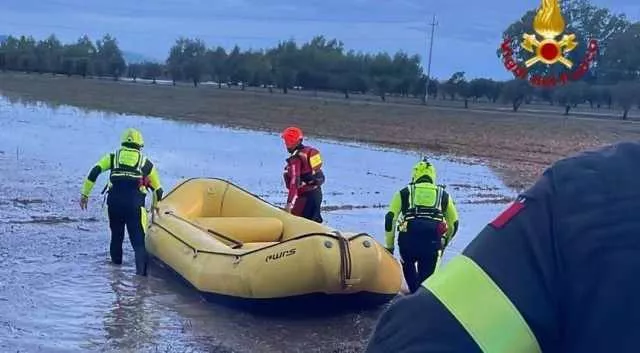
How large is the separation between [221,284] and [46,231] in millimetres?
4326

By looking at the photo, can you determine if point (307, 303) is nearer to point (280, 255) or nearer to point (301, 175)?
point (280, 255)

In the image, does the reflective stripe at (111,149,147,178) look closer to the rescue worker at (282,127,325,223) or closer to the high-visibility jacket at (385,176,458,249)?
the rescue worker at (282,127,325,223)

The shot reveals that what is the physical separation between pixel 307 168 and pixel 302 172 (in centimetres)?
8

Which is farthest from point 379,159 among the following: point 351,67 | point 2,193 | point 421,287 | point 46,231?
point 351,67

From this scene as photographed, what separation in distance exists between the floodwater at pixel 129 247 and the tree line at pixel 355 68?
1243cm

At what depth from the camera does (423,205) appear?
841cm

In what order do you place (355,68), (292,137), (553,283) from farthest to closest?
(355,68), (292,137), (553,283)

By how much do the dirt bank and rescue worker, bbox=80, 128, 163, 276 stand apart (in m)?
12.3

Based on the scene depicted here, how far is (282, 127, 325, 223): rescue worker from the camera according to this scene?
10562 mm

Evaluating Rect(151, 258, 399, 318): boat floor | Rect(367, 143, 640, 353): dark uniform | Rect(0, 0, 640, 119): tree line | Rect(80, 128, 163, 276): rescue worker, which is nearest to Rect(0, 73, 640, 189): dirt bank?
Rect(0, 0, 640, 119): tree line

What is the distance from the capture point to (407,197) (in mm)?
8492

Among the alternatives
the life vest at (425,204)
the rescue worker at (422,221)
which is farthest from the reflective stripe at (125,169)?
the life vest at (425,204)

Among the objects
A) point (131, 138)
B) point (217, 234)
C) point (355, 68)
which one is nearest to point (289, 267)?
point (217, 234)

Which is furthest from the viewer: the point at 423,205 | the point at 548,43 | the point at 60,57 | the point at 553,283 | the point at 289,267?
the point at 60,57
